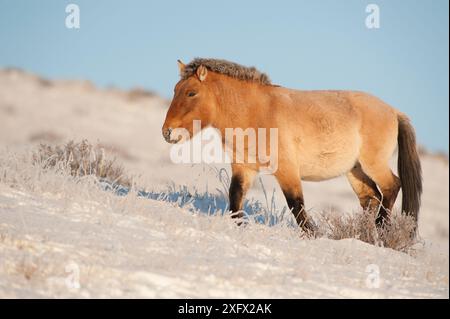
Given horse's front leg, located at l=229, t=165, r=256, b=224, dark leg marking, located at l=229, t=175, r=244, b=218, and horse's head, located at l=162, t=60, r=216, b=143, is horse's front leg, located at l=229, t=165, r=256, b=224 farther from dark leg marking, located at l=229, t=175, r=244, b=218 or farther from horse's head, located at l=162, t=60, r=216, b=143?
horse's head, located at l=162, t=60, r=216, b=143

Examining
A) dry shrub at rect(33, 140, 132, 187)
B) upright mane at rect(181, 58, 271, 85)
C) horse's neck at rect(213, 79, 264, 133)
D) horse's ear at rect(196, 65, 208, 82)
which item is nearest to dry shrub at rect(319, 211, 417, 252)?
horse's neck at rect(213, 79, 264, 133)

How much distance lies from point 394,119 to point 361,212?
1.96m

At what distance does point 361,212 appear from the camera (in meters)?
7.68

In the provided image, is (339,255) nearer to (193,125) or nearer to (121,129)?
(193,125)

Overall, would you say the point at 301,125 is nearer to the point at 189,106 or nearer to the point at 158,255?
the point at 189,106

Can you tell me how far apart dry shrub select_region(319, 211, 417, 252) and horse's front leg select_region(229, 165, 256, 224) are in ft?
3.63

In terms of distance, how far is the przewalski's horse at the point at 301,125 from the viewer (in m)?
7.82

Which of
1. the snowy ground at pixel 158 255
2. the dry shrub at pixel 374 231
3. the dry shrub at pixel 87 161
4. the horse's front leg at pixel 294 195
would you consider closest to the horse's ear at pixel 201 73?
the horse's front leg at pixel 294 195

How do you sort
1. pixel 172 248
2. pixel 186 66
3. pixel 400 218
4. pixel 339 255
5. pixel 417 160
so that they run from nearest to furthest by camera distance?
pixel 172 248
pixel 339 255
pixel 400 218
pixel 186 66
pixel 417 160

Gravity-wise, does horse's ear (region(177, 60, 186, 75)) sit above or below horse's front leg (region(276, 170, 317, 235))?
above

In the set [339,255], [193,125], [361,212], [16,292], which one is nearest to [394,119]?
[361,212]

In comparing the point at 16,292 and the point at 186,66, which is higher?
the point at 186,66

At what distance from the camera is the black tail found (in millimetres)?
8530

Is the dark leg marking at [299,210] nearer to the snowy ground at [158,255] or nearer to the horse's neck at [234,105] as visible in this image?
the snowy ground at [158,255]
